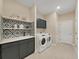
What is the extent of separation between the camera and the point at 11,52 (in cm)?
242

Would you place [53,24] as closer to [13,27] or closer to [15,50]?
[13,27]

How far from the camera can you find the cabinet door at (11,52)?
86.6 inches

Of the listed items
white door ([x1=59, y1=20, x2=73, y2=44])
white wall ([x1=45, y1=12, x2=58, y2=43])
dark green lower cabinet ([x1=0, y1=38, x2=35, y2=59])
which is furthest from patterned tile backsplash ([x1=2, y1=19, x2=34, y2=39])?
white door ([x1=59, y1=20, x2=73, y2=44])

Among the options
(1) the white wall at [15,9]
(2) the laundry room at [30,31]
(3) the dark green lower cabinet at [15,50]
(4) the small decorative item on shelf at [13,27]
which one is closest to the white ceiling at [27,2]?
(2) the laundry room at [30,31]

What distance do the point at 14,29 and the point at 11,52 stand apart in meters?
1.20

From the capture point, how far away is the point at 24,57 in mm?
3111

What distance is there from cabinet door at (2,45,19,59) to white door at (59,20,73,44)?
5.17 metres

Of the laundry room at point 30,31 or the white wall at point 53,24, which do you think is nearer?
the laundry room at point 30,31

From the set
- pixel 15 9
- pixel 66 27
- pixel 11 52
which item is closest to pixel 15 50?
pixel 11 52

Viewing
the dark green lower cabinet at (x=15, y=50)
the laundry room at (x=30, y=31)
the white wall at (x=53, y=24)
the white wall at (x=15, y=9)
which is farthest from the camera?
the white wall at (x=53, y=24)

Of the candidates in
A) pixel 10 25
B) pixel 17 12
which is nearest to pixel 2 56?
pixel 10 25

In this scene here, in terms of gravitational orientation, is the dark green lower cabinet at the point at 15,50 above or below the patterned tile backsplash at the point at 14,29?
below

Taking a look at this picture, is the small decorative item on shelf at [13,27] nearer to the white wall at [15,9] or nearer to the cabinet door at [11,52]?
the white wall at [15,9]

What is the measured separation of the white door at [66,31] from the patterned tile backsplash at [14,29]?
12.0 ft
